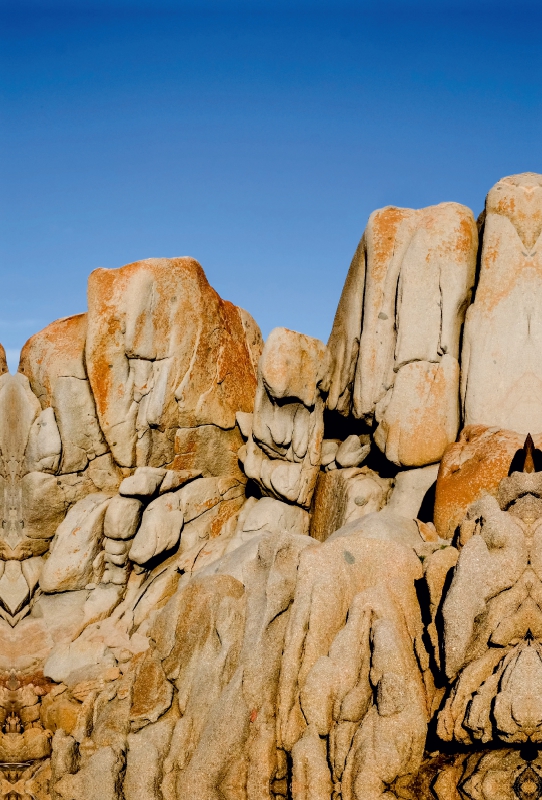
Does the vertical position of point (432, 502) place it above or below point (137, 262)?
below

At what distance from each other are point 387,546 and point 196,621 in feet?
7.71

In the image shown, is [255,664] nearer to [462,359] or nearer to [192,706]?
[192,706]

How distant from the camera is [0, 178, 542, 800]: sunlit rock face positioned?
339 inches

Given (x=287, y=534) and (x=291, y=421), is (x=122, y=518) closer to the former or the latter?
(x=291, y=421)

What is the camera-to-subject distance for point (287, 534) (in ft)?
34.3

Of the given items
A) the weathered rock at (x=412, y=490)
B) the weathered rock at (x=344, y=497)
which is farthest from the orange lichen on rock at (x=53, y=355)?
the weathered rock at (x=412, y=490)

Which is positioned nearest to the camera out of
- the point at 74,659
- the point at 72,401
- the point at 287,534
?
the point at 287,534

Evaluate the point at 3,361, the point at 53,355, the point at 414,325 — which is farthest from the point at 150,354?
the point at 414,325

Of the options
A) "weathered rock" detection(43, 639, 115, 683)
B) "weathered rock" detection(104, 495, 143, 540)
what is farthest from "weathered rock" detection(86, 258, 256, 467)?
"weathered rock" detection(43, 639, 115, 683)

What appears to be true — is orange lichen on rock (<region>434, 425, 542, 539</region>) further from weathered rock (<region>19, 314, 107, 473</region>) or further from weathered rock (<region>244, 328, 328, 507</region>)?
weathered rock (<region>19, 314, 107, 473</region>)

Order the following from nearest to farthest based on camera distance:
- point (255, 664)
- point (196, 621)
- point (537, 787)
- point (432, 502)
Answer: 1. point (537, 787)
2. point (255, 664)
3. point (196, 621)
4. point (432, 502)

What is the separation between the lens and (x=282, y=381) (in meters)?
13.2

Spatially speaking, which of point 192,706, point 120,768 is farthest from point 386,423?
point 120,768

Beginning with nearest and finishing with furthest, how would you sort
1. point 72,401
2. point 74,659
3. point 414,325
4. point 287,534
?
1. point 287,534
2. point 74,659
3. point 414,325
4. point 72,401
